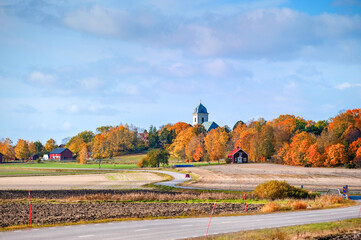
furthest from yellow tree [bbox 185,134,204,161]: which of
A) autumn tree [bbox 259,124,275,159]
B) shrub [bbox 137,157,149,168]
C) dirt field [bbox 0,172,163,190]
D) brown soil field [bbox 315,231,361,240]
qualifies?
brown soil field [bbox 315,231,361,240]

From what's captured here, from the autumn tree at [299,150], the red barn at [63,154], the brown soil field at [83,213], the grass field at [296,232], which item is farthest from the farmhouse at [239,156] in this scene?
the grass field at [296,232]

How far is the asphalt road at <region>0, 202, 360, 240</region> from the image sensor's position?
19152mm

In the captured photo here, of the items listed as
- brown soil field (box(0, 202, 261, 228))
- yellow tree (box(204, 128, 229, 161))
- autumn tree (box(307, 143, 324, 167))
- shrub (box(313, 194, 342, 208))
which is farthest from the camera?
yellow tree (box(204, 128, 229, 161))

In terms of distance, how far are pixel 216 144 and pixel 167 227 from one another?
118m

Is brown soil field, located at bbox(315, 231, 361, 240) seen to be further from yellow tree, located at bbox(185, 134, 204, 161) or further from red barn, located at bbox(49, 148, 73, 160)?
red barn, located at bbox(49, 148, 73, 160)

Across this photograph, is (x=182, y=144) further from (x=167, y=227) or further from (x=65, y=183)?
(x=167, y=227)

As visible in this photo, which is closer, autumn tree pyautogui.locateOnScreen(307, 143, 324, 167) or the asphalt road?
the asphalt road

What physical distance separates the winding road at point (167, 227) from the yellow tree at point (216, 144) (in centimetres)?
10881

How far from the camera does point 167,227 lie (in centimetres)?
2195

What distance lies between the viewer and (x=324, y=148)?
106 meters

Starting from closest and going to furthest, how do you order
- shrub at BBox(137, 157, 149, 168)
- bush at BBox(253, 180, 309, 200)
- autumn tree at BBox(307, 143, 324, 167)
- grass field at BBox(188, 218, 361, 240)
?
1. grass field at BBox(188, 218, 361, 240)
2. bush at BBox(253, 180, 309, 200)
3. autumn tree at BBox(307, 143, 324, 167)
4. shrub at BBox(137, 157, 149, 168)

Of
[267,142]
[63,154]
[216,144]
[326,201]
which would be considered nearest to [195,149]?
[216,144]

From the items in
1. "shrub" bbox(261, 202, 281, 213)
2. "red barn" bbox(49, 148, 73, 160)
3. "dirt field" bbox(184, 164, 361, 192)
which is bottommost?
"dirt field" bbox(184, 164, 361, 192)

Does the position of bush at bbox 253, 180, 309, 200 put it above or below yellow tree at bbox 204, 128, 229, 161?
below
